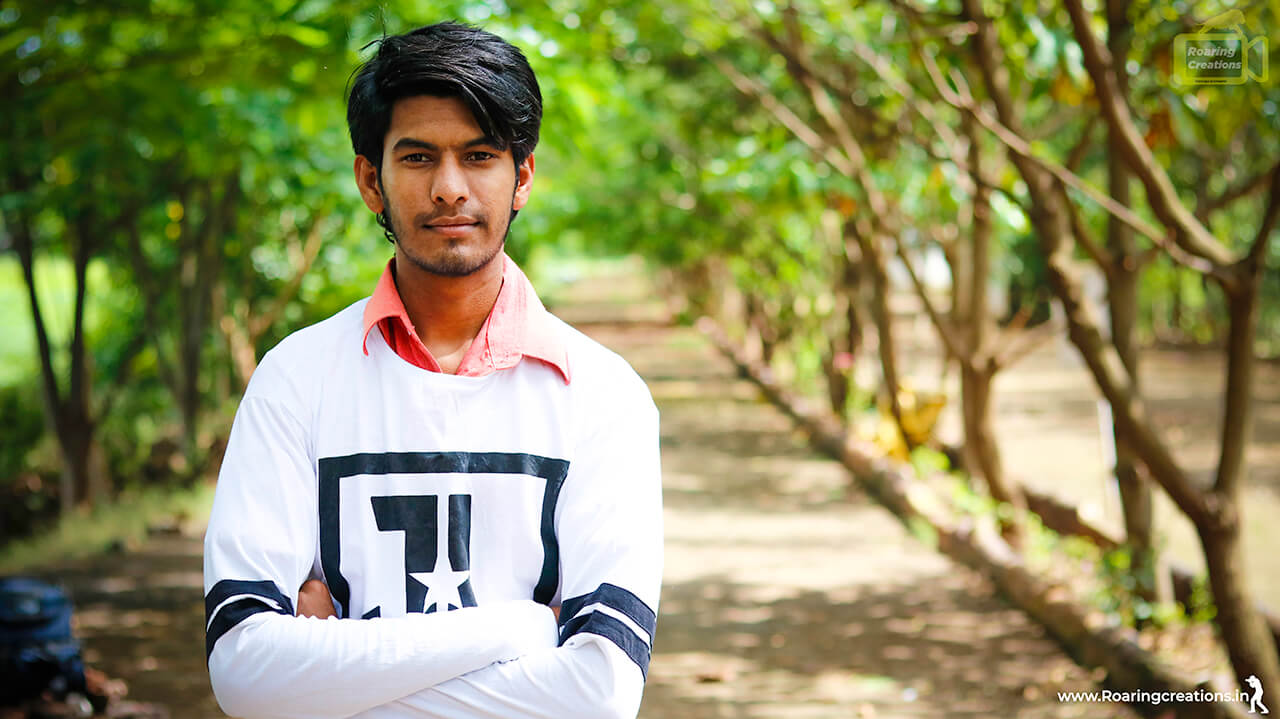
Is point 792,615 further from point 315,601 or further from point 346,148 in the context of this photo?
point 315,601

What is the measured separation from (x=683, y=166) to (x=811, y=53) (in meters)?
5.08

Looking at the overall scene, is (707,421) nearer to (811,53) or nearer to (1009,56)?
(811,53)

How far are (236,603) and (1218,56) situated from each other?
485cm

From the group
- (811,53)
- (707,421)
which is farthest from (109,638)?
(707,421)

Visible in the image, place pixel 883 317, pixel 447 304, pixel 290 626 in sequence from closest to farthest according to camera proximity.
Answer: pixel 290 626 < pixel 447 304 < pixel 883 317

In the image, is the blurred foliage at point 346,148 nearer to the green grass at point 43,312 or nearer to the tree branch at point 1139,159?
the tree branch at point 1139,159

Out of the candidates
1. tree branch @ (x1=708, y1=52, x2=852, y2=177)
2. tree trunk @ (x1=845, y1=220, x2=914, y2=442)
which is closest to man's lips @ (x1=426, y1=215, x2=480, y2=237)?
tree branch @ (x1=708, y1=52, x2=852, y2=177)

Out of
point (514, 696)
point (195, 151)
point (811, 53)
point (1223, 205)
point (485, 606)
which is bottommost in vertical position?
point (514, 696)

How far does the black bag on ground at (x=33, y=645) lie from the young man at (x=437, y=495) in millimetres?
3664

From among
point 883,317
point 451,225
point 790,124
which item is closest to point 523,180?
point 451,225

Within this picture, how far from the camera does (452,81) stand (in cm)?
204

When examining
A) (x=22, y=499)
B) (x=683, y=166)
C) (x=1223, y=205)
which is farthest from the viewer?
(x=683, y=166)

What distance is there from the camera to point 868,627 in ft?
25.7

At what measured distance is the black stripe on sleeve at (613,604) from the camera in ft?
6.75
